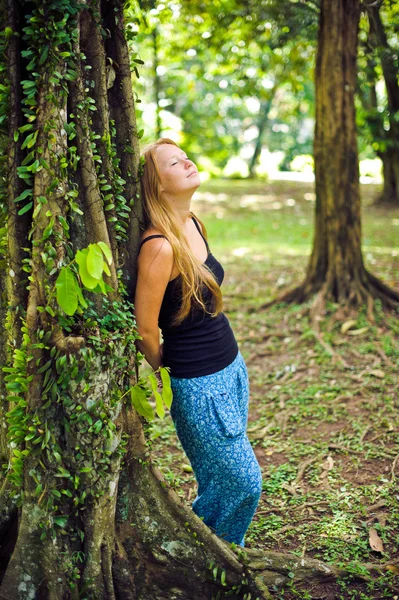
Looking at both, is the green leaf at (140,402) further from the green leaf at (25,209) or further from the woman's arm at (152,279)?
the green leaf at (25,209)

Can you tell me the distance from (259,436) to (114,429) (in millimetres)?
2396

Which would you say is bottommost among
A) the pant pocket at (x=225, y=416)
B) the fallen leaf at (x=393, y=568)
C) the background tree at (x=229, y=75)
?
the fallen leaf at (x=393, y=568)

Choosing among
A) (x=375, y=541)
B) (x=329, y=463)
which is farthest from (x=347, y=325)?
(x=375, y=541)

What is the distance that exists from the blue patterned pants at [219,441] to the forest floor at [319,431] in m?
0.22

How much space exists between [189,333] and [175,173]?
69cm

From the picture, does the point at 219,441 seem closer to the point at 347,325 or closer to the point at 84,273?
the point at 84,273

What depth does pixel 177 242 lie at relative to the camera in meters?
2.59

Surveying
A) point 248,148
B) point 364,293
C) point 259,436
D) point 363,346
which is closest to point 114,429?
point 259,436

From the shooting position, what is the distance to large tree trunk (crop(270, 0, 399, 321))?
20.3 feet

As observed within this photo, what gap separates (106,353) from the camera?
2.41 m

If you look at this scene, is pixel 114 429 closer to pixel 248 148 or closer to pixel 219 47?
pixel 219 47

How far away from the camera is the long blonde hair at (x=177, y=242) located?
2611 mm

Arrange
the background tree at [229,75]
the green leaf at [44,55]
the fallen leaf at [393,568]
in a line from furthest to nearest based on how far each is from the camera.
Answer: the background tree at [229,75]
the fallen leaf at [393,568]
the green leaf at [44,55]

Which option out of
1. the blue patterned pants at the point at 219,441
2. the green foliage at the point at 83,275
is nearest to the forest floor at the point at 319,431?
the blue patterned pants at the point at 219,441
